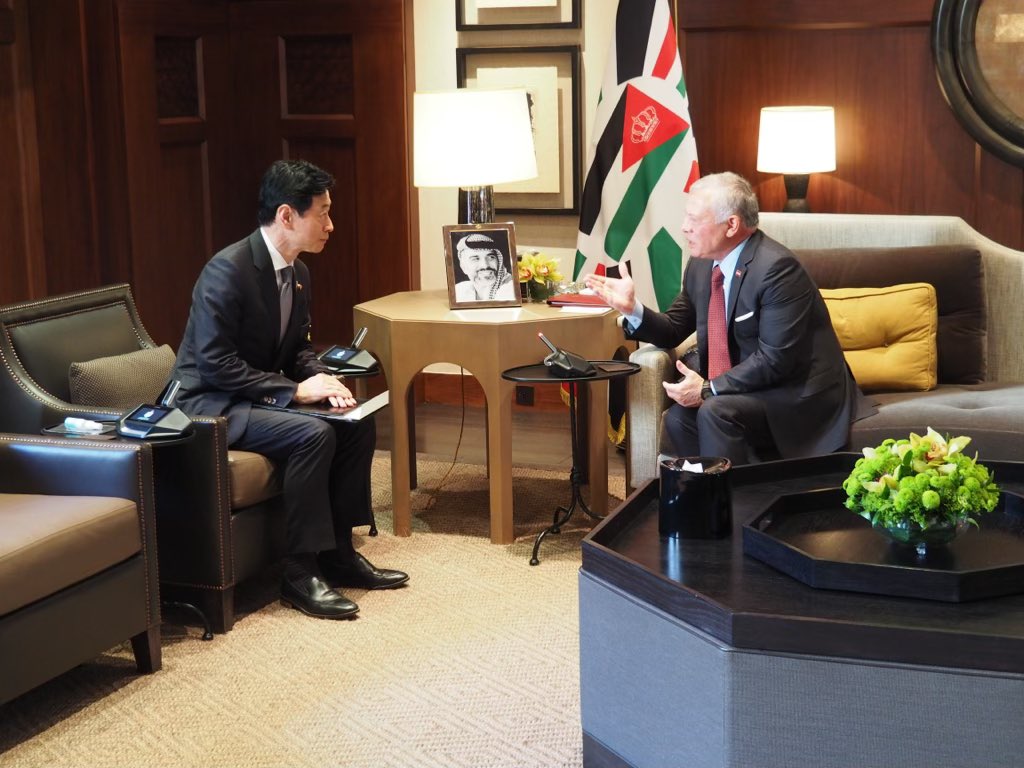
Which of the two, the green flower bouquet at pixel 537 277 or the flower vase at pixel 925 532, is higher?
the green flower bouquet at pixel 537 277

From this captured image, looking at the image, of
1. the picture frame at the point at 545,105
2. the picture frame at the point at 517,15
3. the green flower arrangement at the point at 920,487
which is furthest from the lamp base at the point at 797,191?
the green flower arrangement at the point at 920,487

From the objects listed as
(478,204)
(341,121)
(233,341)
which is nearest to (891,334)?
(478,204)

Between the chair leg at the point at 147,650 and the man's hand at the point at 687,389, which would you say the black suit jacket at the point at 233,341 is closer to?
the chair leg at the point at 147,650

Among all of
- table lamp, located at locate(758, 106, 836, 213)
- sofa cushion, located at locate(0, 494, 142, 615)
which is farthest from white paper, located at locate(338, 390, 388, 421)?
table lamp, located at locate(758, 106, 836, 213)

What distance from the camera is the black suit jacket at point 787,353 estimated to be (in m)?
3.75

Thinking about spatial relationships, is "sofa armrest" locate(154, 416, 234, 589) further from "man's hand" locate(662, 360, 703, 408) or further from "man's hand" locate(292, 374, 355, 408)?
"man's hand" locate(662, 360, 703, 408)

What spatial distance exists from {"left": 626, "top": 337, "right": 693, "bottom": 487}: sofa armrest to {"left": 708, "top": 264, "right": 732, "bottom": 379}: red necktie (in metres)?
0.19

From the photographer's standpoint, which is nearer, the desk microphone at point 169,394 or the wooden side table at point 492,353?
the desk microphone at point 169,394

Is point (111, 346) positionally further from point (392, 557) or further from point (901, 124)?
point (901, 124)

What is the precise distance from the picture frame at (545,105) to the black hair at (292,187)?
6.22ft

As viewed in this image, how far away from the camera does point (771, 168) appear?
496 centimetres

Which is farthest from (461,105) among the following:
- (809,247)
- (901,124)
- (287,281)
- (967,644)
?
(967,644)

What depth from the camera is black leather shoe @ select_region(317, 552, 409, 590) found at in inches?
149

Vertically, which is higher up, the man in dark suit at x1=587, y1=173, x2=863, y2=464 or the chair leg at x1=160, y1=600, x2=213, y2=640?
the man in dark suit at x1=587, y1=173, x2=863, y2=464
